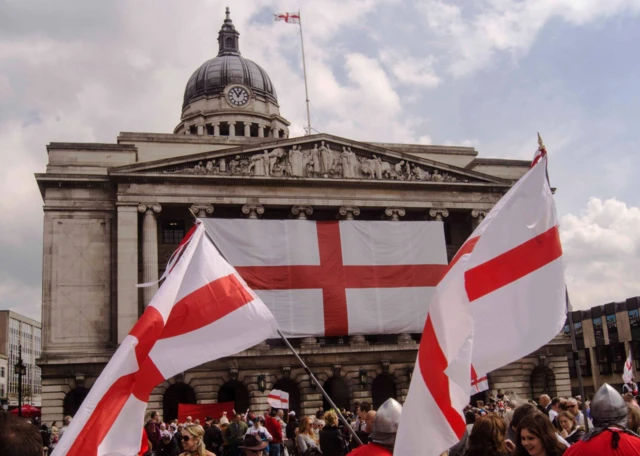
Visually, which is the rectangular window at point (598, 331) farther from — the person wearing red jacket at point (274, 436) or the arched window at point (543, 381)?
the person wearing red jacket at point (274, 436)

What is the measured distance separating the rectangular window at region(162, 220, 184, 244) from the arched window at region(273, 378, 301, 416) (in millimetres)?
10357

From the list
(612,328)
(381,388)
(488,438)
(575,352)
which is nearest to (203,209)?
(381,388)

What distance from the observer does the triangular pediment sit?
44094 mm

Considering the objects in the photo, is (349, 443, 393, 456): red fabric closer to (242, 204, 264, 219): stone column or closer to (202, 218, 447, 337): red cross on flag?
(202, 218, 447, 337): red cross on flag

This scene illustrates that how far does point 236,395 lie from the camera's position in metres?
44.0

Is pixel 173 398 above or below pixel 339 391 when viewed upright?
above

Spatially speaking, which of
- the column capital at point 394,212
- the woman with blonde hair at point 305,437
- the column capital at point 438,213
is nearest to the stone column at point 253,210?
the column capital at point 394,212

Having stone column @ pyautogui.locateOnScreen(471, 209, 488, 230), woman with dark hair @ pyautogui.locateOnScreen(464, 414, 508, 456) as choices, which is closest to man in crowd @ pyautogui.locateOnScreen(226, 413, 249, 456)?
woman with dark hair @ pyautogui.locateOnScreen(464, 414, 508, 456)

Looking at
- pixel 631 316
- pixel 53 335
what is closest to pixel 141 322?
pixel 53 335

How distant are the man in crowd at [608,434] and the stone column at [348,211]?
1591 inches

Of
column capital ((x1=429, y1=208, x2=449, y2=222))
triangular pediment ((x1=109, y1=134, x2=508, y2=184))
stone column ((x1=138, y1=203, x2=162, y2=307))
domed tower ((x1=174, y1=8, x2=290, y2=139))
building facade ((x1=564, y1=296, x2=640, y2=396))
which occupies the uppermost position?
domed tower ((x1=174, y1=8, x2=290, y2=139))

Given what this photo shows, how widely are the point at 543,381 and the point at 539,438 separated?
43.9 meters

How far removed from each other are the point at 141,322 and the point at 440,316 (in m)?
3.14

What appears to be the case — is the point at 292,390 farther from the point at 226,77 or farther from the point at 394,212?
the point at 226,77
